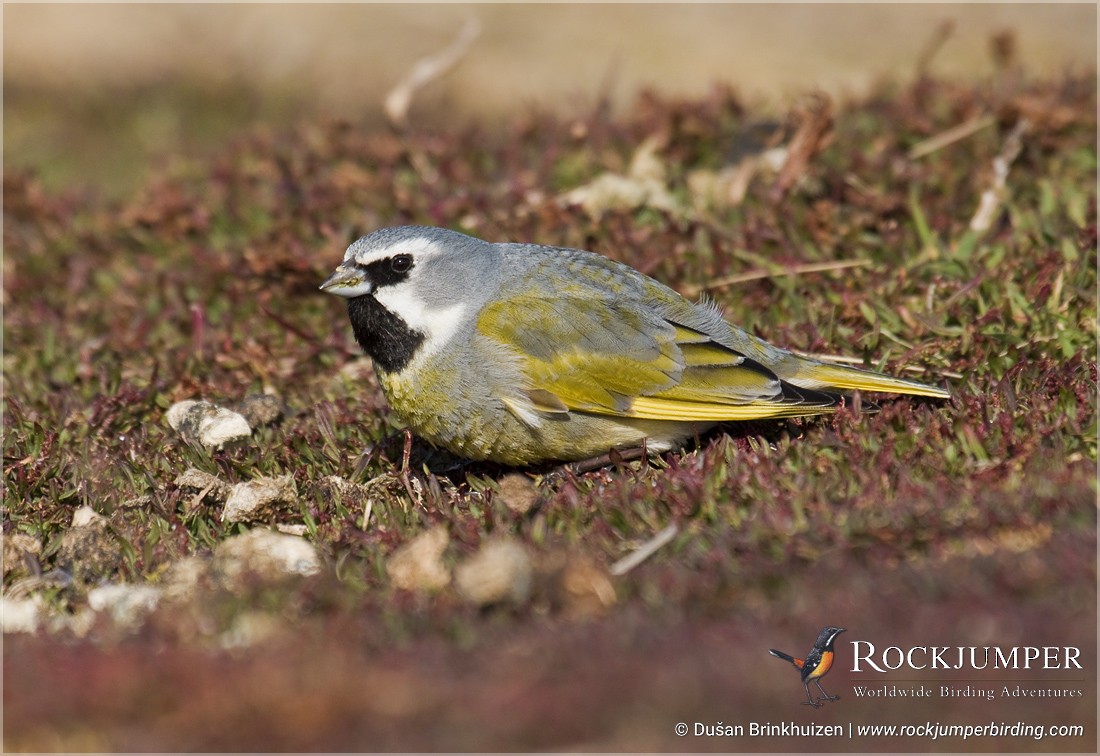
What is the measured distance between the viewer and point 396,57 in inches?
503

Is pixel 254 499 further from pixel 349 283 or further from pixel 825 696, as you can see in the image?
pixel 825 696

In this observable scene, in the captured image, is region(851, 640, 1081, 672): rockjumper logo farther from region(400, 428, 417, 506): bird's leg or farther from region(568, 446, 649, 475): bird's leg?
region(400, 428, 417, 506): bird's leg

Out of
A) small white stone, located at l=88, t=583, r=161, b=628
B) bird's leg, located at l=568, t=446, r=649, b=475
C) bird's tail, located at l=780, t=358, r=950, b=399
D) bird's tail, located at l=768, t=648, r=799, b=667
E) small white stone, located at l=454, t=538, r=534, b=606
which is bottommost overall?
bird's tail, located at l=768, t=648, r=799, b=667

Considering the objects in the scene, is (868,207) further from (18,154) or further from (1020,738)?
(18,154)

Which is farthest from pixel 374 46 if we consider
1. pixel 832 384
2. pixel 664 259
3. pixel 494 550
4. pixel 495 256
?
pixel 494 550

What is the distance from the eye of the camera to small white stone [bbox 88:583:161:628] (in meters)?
4.30

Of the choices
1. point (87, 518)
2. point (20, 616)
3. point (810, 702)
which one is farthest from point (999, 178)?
point (20, 616)

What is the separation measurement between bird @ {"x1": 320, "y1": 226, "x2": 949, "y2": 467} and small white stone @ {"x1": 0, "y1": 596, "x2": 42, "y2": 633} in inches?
67.3

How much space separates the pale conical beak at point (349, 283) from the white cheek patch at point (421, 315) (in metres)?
0.06

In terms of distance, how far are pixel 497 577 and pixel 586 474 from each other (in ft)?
4.96

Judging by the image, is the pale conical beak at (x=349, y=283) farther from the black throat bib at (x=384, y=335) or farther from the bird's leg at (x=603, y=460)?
the bird's leg at (x=603, y=460)

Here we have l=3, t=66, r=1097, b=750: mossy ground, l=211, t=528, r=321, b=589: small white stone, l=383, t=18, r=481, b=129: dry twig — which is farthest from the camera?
l=383, t=18, r=481, b=129: dry twig

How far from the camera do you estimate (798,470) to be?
16.2 feet

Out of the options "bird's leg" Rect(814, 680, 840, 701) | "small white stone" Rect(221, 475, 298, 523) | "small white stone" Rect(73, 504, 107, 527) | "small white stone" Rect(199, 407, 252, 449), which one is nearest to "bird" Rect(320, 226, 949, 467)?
"small white stone" Rect(221, 475, 298, 523)
